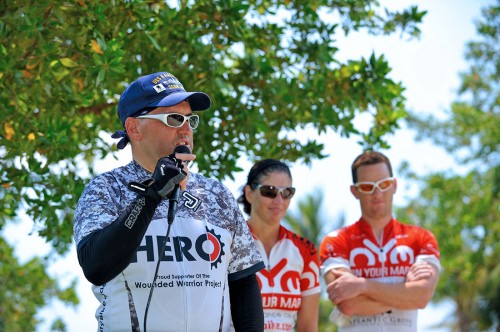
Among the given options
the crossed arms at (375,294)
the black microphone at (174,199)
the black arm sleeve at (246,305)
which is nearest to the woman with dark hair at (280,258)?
the crossed arms at (375,294)

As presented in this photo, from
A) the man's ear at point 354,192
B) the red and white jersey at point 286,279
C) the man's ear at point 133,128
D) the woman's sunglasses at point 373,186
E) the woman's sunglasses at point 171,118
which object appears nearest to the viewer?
the woman's sunglasses at point 171,118

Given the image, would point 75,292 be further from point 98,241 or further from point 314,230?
point 314,230

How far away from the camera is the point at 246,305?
407 centimetres

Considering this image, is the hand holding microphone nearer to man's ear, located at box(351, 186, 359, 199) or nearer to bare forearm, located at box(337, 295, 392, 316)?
bare forearm, located at box(337, 295, 392, 316)

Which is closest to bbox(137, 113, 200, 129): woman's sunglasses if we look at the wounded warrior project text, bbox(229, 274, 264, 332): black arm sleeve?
the wounded warrior project text

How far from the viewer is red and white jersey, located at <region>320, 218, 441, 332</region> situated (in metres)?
6.18

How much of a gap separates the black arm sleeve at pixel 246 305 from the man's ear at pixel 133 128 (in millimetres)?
858

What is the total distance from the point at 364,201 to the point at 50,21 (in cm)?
292

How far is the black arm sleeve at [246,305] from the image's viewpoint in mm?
4031

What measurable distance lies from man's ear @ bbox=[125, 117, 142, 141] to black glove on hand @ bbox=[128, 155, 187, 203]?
592mm

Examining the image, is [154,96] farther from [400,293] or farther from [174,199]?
[400,293]

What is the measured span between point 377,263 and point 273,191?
1.00 metres

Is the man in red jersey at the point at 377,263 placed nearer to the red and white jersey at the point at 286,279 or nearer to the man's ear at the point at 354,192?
the man's ear at the point at 354,192

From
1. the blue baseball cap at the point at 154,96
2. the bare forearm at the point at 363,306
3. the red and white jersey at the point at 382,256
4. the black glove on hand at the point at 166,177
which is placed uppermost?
the blue baseball cap at the point at 154,96
